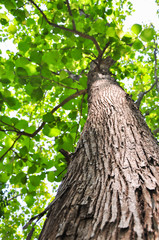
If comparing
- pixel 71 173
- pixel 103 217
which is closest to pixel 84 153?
pixel 71 173

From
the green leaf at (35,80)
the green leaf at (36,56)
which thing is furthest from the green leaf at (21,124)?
the green leaf at (36,56)

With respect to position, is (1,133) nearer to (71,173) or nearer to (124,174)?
(71,173)

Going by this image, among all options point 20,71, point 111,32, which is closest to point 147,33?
point 111,32

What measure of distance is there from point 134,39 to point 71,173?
1679mm

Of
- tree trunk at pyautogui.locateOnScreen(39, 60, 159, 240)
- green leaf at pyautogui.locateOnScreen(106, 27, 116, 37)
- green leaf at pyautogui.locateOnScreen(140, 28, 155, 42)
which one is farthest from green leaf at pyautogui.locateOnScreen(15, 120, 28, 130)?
green leaf at pyautogui.locateOnScreen(140, 28, 155, 42)

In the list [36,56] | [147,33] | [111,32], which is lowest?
[36,56]

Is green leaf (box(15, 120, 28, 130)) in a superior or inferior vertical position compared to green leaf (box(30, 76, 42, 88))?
inferior

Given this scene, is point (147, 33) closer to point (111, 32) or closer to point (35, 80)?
point (111, 32)

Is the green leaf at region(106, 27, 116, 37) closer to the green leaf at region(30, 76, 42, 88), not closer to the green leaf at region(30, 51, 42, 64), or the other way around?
the green leaf at region(30, 51, 42, 64)

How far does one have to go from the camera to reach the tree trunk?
1.87ft

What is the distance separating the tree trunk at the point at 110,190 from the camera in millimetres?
570

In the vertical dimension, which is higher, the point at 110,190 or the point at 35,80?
the point at 35,80

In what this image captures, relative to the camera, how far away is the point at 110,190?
72cm

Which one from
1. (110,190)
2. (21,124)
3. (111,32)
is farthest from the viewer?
(21,124)
